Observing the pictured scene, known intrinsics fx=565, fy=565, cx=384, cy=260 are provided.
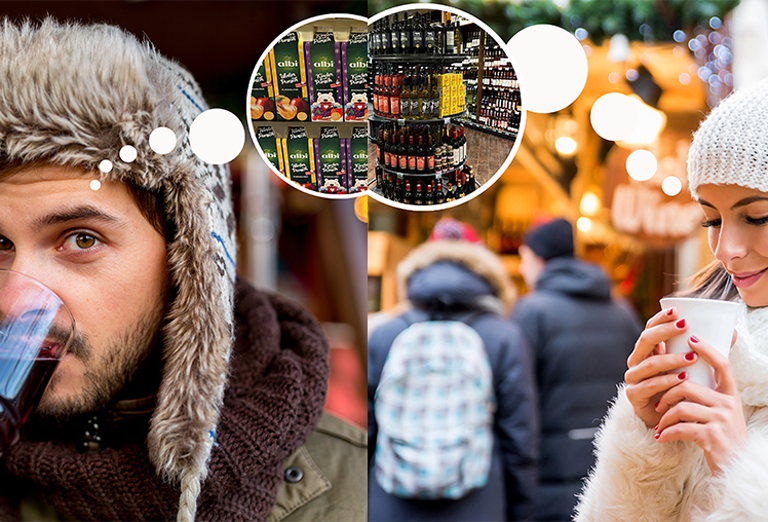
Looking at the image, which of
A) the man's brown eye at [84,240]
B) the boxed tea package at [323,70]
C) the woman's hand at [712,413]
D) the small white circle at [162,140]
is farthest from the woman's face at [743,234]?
the man's brown eye at [84,240]

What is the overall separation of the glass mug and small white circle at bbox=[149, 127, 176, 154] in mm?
300

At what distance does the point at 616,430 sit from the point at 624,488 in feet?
0.28

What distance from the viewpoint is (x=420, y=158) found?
1.11 m

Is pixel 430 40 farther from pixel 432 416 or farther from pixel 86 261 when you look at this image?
pixel 432 416

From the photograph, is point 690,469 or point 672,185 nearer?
point 690,469

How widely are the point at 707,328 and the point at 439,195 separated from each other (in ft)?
1.74

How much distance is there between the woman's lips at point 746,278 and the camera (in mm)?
841

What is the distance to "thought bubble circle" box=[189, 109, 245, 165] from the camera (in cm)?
107

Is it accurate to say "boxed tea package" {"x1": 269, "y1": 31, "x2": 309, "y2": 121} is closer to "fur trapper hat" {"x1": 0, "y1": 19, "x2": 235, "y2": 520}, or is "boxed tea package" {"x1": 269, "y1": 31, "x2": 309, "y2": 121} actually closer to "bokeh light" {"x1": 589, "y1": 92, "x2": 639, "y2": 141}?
"fur trapper hat" {"x1": 0, "y1": 19, "x2": 235, "y2": 520}

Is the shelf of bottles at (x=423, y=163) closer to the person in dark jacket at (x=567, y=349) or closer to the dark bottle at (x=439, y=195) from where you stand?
the dark bottle at (x=439, y=195)

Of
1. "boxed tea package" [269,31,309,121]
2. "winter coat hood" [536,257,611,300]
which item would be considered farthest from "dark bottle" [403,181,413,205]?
"winter coat hood" [536,257,611,300]

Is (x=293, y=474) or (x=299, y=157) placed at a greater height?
(x=299, y=157)

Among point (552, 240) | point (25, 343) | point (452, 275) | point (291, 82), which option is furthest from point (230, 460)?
point (552, 240)

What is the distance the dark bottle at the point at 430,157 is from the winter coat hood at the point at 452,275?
0.61m
